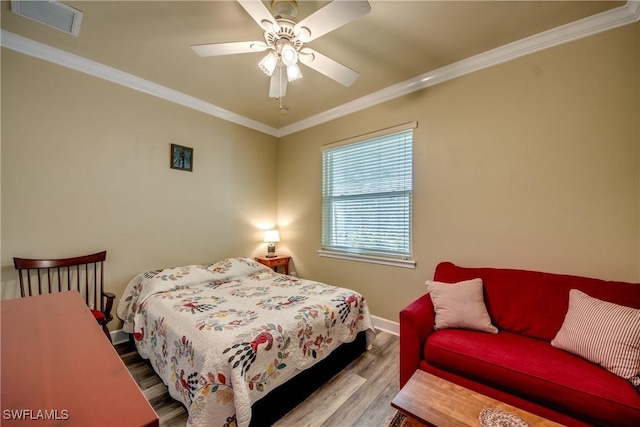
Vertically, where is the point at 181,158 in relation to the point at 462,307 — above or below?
above

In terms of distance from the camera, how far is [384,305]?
2.89m

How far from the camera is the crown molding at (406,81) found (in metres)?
1.83

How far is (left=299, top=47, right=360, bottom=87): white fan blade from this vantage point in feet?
5.66

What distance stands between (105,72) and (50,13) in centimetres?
67

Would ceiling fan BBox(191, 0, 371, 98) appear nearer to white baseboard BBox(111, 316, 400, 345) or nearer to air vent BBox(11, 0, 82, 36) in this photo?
air vent BBox(11, 0, 82, 36)

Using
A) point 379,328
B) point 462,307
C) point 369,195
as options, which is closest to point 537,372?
point 462,307

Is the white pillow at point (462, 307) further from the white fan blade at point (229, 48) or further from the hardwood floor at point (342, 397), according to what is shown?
the white fan blade at point (229, 48)

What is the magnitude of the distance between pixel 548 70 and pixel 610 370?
2.06 m

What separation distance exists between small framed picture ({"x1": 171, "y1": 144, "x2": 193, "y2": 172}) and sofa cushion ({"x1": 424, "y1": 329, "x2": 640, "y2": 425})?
9.75 feet

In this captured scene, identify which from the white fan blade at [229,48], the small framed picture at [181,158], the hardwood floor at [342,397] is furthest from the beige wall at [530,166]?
the small framed picture at [181,158]

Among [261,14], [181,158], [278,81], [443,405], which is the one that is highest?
[261,14]

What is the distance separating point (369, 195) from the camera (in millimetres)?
3059

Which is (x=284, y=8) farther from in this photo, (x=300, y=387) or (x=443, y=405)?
(x=300, y=387)

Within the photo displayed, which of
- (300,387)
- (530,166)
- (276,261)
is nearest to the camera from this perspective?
(300,387)
